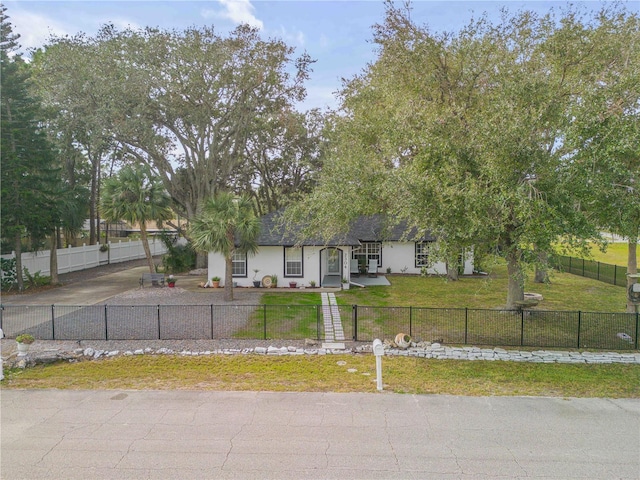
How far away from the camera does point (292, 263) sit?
21.7 metres

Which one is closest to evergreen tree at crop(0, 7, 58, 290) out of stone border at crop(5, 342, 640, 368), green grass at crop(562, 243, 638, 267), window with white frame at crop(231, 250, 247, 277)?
window with white frame at crop(231, 250, 247, 277)

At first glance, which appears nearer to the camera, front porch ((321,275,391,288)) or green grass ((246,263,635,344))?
green grass ((246,263,635,344))

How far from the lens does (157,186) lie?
2094 cm

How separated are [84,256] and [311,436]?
93.9ft

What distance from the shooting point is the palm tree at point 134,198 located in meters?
19.7

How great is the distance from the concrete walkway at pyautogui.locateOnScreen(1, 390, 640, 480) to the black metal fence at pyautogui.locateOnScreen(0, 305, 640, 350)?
419cm

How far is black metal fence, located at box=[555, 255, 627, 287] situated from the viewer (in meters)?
22.4

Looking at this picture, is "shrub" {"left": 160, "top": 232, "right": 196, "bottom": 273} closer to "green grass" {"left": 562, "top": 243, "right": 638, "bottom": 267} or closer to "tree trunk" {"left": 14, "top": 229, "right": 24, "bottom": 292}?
"tree trunk" {"left": 14, "top": 229, "right": 24, "bottom": 292}

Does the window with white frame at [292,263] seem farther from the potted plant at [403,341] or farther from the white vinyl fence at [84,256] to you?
the white vinyl fence at [84,256]

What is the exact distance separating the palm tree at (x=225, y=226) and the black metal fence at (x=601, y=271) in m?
16.0

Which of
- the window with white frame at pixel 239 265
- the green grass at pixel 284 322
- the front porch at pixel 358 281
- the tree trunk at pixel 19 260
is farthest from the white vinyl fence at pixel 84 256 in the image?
the front porch at pixel 358 281

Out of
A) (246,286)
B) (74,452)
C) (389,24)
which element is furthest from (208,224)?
(74,452)

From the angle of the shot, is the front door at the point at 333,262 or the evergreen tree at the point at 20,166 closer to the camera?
the evergreen tree at the point at 20,166

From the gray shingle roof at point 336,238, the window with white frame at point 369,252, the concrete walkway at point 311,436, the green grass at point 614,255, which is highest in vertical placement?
the gray shingle roof at point 336,238
